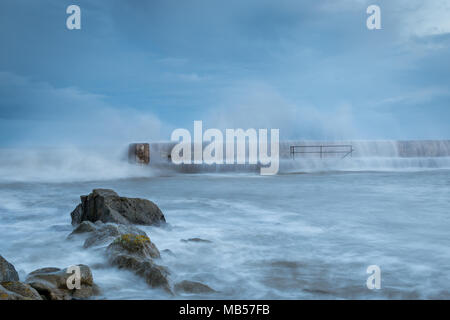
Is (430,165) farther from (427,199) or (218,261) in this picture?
A: (218,261)

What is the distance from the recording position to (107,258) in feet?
10.7

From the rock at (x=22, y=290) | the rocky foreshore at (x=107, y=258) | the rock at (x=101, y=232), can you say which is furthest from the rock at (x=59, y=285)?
the rock at (x=101, y=232)

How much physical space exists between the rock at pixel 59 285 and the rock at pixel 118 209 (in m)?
2.01

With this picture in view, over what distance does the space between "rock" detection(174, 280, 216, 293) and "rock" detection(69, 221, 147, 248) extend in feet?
3.12

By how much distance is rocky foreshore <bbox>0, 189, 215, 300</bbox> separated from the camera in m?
2.42

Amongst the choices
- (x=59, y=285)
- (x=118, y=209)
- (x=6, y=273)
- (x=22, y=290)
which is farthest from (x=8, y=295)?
(x=118, y=209)

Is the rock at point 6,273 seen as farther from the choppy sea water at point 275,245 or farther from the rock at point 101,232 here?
the rock at point 101,232

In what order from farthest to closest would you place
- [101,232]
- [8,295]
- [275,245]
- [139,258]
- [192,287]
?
1. [275,245]
2. [101,232]
3. [139,258]
4. [192,287]
5. [8,295]

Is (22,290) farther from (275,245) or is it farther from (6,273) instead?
(275,245)

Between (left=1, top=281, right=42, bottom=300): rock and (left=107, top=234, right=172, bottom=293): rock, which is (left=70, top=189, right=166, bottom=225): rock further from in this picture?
(left=1, top=281, right=42, bottom=300): rock

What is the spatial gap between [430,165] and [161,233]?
1929 centimetres

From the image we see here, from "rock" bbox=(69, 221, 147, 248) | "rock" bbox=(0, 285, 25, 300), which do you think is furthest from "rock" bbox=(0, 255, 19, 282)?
"rock" bbox=(69, 221, 147, 248)

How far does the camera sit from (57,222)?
5609mm

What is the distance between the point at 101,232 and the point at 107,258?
0.68 metres
